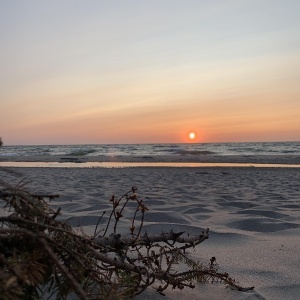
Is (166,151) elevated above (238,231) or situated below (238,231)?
above

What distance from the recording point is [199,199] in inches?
261

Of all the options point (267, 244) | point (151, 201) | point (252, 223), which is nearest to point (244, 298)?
point (267, 244)

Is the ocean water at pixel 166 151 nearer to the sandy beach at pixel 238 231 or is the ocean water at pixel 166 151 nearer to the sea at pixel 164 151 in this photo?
the sea at pixel 164 151

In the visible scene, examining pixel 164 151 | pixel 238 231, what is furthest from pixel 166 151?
pixel 238 231

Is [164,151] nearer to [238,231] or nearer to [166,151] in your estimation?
[166,151]

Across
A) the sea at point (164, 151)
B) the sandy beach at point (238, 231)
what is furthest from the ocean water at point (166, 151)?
the sandy beach at point (238, 231)

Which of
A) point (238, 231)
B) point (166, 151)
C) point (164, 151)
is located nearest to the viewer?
point (238, 231)

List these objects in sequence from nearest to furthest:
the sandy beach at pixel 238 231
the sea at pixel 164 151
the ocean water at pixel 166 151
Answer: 1. the sandy beach at pixel 238 231
2. the sea at pixel 164 151
3. the ocean water at pixel 166 151

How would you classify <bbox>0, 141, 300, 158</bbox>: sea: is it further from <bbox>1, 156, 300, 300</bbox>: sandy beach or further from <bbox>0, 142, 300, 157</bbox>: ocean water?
<bbox>1, 156, 300, 300</bbox>: sandy beach

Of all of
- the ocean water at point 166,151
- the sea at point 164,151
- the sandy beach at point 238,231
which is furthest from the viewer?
the ocean water at point 166,151

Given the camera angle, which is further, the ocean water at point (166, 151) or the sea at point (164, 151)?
the ocean water at point (166, 151)

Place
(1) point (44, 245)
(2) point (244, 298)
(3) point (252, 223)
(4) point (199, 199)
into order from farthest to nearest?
1. (4) point (199, 199)
2. (3) point (252, 223)
3. (2) point (244, 298)
4. (1) point (44, 245)

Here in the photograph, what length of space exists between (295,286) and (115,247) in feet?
3.77

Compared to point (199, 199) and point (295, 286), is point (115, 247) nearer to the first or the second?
point (295, 286)
